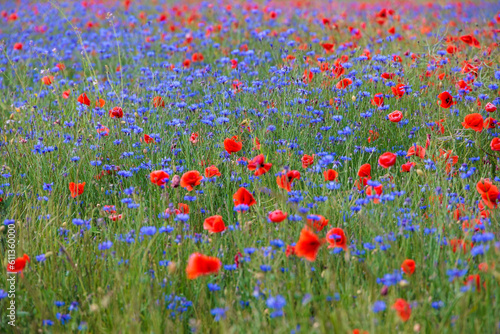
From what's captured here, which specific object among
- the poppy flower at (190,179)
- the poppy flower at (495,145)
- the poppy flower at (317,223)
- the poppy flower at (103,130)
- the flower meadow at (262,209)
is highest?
the poppy flower at (190,179)

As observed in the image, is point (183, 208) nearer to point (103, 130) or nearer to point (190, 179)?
point (190, 179)

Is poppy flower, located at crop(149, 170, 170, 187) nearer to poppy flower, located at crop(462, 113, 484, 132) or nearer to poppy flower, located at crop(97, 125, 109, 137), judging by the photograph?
poppy flower, located at crop(97, 125, 109, 137)

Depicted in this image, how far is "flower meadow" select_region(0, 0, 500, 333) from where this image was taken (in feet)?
5.97

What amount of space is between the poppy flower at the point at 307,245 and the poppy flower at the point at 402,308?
0.33m

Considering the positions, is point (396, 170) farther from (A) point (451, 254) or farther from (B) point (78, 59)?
(B) point (78, 59)

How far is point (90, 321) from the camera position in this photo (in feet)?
6.21

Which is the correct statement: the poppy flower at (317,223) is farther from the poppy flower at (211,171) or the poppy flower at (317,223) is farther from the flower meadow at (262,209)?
the poppy flower at (211,171)

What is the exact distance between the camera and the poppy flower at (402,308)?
5.21 ft

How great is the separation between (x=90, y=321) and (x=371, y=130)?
2.07m

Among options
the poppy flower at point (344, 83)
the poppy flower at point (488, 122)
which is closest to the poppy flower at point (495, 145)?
the poppy flower at point (488, 122)

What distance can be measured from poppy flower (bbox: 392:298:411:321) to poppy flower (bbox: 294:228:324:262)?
0.33 m

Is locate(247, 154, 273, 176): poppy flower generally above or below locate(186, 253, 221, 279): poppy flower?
above

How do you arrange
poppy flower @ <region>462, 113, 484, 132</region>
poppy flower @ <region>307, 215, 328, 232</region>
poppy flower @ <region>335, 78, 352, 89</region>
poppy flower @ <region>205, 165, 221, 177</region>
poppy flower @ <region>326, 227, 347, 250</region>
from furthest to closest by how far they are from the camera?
poppy flower @ <region>335, 78, 352, 89</region>
poppy flower @ <region>462, 113, 484, 132</region>
poppy flower @ <region>205, 165, 221, 177</region>
poppy flower @ <region>307, 215, 328, 232</region>
poppy flower @ <region>326, 227, 347, 250</region>

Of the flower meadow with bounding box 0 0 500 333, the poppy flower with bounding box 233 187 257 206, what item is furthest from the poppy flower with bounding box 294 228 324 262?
the poppy flower with bounding box 233 187 257 206
